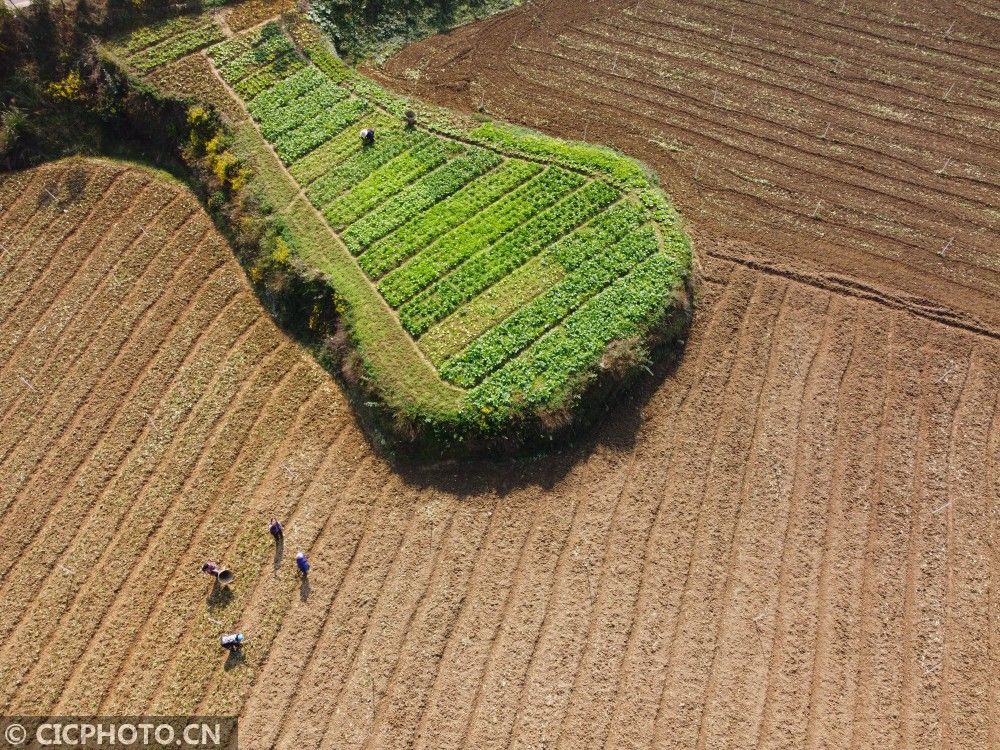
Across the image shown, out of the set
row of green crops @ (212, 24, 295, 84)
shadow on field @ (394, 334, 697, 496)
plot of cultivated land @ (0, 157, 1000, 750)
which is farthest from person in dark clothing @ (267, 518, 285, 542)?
row of green crops @ (212, 24, 295, 84)

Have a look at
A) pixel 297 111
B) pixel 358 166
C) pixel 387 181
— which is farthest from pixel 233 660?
pixel 297 111

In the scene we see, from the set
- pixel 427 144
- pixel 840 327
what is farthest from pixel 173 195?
pixel 840 327

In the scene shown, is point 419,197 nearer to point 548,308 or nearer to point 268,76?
point 548,308

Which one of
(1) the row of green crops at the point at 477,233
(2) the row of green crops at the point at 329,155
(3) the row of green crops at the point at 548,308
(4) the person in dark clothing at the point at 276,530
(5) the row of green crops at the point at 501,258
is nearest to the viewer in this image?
(4) the person in dark clothing at the point at 276,530

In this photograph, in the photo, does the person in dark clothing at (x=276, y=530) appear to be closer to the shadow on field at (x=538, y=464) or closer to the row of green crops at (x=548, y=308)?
the shadow on field at (x=538, y=464)

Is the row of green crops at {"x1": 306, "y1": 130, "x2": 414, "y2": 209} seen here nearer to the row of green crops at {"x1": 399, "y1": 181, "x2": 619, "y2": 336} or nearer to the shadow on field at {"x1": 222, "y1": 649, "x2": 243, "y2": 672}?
the row of green crops at {"x1": 399, "y1": 181, "x2": 619, "y2": 336}

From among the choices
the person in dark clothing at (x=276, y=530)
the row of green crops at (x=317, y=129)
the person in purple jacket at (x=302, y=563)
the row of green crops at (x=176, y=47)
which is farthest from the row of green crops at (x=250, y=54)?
the person in purple jacket at (x=302, y=563)
